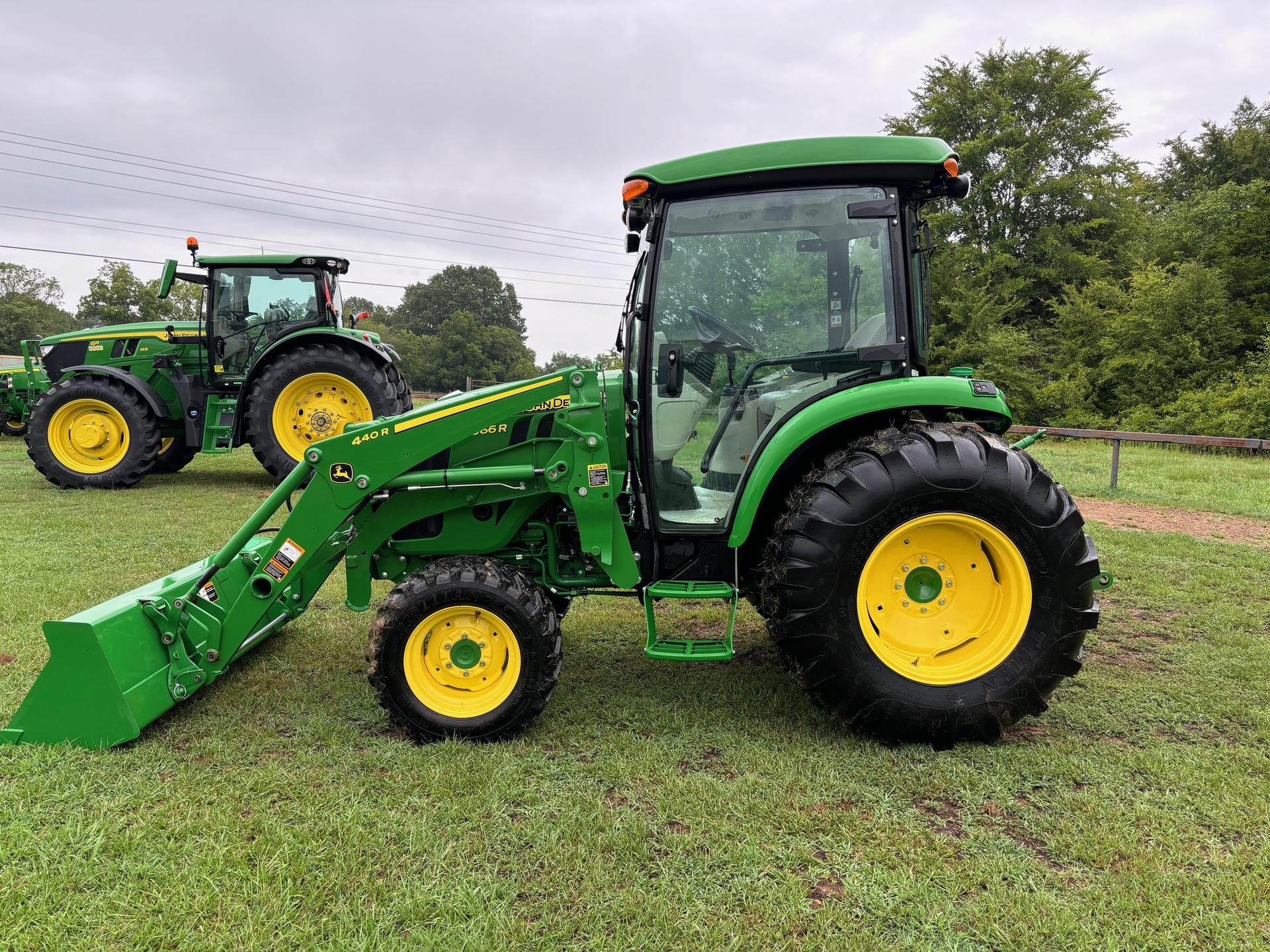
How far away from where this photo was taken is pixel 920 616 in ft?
9.97

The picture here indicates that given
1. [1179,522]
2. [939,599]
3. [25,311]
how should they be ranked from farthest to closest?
[25,311]
[1179,522]
[939,599]

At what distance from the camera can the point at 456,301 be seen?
53969 millimetres

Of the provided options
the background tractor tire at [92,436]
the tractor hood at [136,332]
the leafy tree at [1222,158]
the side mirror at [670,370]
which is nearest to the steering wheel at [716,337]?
the side mirror at [670,370]

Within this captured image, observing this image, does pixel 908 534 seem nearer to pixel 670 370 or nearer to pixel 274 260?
pixel 670 370

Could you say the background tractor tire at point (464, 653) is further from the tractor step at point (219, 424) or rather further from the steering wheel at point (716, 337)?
the tractor step at point (219, 424)

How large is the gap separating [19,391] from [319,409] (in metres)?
8.45

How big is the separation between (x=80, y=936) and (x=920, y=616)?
2.79 meters

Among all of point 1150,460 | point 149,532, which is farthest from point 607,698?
point 1150,460

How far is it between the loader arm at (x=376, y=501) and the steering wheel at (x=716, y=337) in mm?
463

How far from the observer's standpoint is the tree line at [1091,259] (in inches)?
672

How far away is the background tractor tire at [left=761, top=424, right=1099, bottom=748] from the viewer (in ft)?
9.29

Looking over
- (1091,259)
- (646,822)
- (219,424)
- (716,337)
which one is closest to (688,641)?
(646,822)

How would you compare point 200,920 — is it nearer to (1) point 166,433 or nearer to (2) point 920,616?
(2) point 920,616

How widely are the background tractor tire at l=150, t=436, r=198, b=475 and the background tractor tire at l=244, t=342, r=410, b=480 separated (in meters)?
1.99
